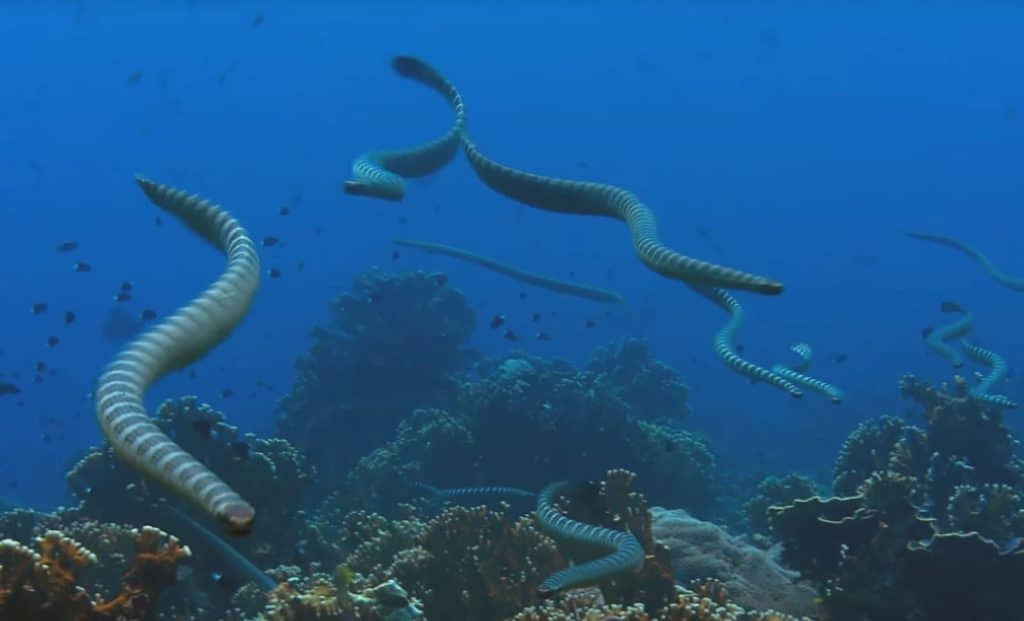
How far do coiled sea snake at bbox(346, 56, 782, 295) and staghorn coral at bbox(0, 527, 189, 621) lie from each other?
2919 millimetres

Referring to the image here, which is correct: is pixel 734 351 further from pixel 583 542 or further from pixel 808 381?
pixel 583 542

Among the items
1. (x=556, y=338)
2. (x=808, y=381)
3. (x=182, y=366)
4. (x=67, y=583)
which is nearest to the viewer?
(x=67, y=583)

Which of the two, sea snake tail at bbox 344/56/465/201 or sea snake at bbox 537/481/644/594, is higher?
sea snake tail at bbox 344/56/465/201

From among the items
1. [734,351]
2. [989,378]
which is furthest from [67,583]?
[989,378]

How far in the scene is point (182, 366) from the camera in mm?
3691

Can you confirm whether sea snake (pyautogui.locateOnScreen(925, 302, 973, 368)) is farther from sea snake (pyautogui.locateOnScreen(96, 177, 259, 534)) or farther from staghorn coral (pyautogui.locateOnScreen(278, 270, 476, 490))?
sea snake (pyautogui.locateOnScreen(96, 177, 259, 534))

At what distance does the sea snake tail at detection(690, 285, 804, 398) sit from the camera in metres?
8.65

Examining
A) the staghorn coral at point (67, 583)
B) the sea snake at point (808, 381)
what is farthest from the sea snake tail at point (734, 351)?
the staghorn coral at point (67, 583)

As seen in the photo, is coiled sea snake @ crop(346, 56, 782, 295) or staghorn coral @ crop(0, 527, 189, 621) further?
coiled sea snake @ crop(346, 56, 782, 295)

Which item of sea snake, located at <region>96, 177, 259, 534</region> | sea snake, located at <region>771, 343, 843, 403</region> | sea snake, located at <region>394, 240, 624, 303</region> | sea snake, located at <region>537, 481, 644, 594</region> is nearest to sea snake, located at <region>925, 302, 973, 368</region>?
sea snake, located at <region>771, 343, 843, 403</region>

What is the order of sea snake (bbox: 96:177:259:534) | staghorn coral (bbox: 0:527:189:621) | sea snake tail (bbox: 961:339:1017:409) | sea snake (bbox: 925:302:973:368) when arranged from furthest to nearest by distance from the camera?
sea snake (bbox: 925:302:973:368)
sea snake tail (bbox: 961:339:1017:409)
staghorn coral (bbox: 0:527:189:621)
sea snake (bbox: 96:177:259:534)

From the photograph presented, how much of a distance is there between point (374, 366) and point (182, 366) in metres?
13.0

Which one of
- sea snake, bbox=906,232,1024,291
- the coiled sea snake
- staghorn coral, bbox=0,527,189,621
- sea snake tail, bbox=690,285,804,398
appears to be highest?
sea snake, bbox=906,232,1024,291

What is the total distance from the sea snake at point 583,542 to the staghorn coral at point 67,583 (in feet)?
6.32
